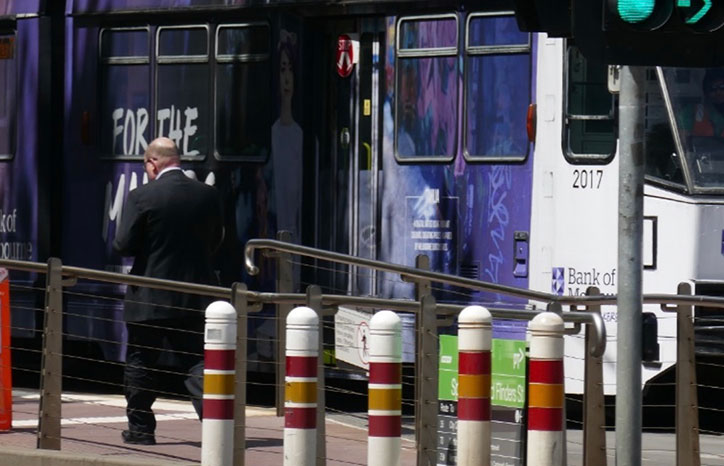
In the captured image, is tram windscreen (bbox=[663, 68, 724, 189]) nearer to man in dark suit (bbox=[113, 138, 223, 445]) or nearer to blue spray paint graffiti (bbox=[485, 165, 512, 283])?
blue spray paint graffiti (bbox=[485, 165, 512, 283])

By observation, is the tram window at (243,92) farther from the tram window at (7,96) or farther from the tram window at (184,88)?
the tram window at (7,96)

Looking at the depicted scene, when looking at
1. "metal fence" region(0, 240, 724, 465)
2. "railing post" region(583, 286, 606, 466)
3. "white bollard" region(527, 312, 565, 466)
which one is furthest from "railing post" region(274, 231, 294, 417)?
"white bollard" region(527, 312, 565, 466)

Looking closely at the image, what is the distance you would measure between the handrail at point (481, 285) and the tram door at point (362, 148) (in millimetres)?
1867

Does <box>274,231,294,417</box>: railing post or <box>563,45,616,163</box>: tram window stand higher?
<box>563,45,616,163</box>: tram window

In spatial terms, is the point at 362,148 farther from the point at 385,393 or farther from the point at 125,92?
the point at 385,393

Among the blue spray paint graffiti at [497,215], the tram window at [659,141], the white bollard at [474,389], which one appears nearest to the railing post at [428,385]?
the white bollard at [474,389]

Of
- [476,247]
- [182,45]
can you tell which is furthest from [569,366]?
[182,45]

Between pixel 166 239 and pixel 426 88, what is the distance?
318cm

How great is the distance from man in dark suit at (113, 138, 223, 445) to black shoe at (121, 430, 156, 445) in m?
0.17

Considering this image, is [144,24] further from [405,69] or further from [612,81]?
[612,81]

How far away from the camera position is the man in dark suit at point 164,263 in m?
A: 11.0

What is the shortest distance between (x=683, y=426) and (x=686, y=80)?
3.84 metres

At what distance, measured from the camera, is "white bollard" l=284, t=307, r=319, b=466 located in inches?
338

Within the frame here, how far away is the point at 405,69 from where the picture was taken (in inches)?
544
